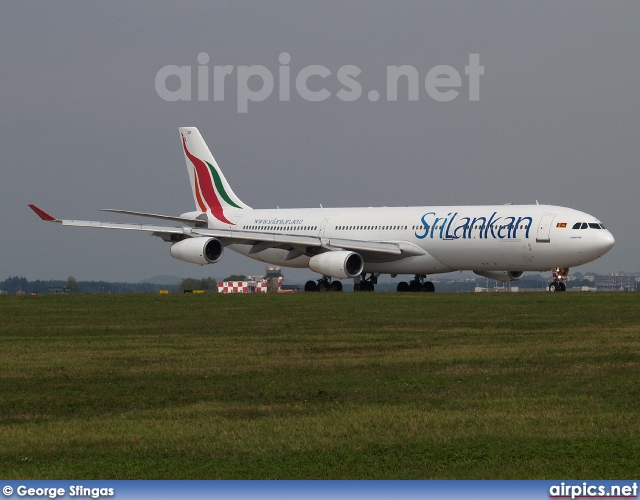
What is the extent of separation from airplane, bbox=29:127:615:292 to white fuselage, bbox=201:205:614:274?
4 cm

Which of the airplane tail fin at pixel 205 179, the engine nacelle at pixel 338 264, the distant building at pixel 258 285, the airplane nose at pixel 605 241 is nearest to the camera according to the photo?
Result: the airplane nose at pixel 605 241

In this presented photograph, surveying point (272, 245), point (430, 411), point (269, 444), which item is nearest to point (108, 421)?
point (269, 444)

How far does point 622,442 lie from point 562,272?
126 ft

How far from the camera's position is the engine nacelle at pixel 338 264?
167 feet

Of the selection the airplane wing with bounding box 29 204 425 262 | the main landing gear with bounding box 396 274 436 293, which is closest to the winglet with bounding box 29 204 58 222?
the airplane wing with bounding box 29 204 425 262

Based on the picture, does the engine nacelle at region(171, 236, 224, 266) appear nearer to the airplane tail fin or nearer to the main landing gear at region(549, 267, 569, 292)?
the airplane tail fin

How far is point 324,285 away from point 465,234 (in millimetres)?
7925

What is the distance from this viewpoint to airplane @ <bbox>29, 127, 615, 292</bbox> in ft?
156

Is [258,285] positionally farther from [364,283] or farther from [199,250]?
[199,250]

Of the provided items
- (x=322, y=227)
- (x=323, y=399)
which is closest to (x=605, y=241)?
(x=322, y=227)

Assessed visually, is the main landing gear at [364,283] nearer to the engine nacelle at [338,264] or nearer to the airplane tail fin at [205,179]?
the engine nacelle at [338,264]

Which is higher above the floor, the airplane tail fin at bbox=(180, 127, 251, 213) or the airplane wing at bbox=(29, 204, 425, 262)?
the airplane tail fin at bbox=(180, 127, 251, 213)

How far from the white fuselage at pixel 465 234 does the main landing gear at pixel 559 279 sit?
2.70 feet

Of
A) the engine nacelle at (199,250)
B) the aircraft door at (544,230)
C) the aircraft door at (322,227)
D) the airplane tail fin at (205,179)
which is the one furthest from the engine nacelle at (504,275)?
the airplane tail fin at (205,179)
